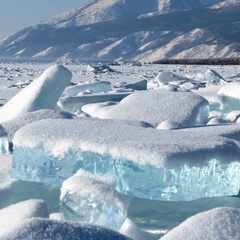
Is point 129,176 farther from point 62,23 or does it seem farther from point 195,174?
point 62,23

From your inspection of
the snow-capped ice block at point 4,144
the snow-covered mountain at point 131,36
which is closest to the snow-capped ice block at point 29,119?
the snow-capped ice block at point 4,144

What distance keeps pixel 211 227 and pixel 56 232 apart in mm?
387

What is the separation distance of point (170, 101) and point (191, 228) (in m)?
2.16

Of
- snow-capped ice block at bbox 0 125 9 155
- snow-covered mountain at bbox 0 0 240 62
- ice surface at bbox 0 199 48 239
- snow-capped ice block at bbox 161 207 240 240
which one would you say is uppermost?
ice surface at bbox 0 199 48 239

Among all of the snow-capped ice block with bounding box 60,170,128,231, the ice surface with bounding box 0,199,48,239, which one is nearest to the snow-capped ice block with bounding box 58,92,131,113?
the snow-capped ice block with bounding box 60,170,128,231

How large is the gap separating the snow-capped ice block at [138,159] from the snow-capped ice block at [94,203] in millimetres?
106

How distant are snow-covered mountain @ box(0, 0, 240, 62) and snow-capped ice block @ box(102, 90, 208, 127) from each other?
216 ft

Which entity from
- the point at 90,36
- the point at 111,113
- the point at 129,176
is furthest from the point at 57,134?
the point at 90,36

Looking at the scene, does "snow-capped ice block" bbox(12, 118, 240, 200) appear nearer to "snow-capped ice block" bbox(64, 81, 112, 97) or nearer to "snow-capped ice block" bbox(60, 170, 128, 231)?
"snow-capped ice block" bbox(60, 170, 128, 231)

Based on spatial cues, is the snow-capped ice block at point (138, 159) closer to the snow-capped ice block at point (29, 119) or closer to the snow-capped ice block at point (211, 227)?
the snow-capped ice block at point (211, 227)

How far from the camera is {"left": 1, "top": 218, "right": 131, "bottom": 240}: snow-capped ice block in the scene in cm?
126

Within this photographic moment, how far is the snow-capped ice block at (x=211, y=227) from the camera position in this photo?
1.42m

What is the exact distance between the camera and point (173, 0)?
160 meters

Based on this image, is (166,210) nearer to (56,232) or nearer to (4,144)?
(56,232)
